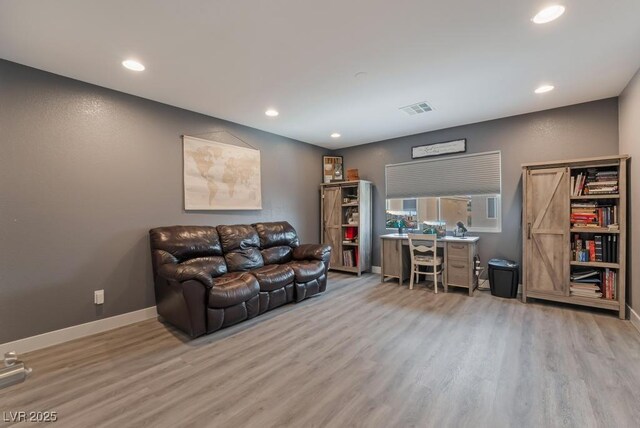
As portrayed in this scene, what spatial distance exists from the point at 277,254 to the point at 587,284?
3.87 metres

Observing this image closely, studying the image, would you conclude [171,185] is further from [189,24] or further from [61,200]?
[189,24]

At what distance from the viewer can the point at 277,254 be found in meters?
4.27

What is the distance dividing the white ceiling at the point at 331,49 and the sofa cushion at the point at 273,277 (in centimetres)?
208

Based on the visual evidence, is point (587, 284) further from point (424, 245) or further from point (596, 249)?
point (424, 245)

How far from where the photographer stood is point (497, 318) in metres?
3.21

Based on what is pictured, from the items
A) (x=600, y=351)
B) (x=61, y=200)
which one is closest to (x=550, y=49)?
(x=600, y=351)

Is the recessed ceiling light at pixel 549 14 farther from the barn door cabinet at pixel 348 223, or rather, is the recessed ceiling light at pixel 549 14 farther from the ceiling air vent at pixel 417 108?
the barn door cabinet at pixel 348 223

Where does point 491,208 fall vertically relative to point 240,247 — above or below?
above

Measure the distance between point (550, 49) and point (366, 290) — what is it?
343cm

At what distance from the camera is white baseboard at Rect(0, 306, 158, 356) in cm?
254

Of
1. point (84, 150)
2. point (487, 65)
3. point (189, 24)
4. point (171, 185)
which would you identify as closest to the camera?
point (189, 24)

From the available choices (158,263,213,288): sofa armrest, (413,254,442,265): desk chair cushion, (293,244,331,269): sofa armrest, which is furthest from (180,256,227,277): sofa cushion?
(413,254,442,265): desk chair cushion

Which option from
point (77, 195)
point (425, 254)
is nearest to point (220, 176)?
point (77, 195)

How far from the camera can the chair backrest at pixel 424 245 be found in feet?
13.9
